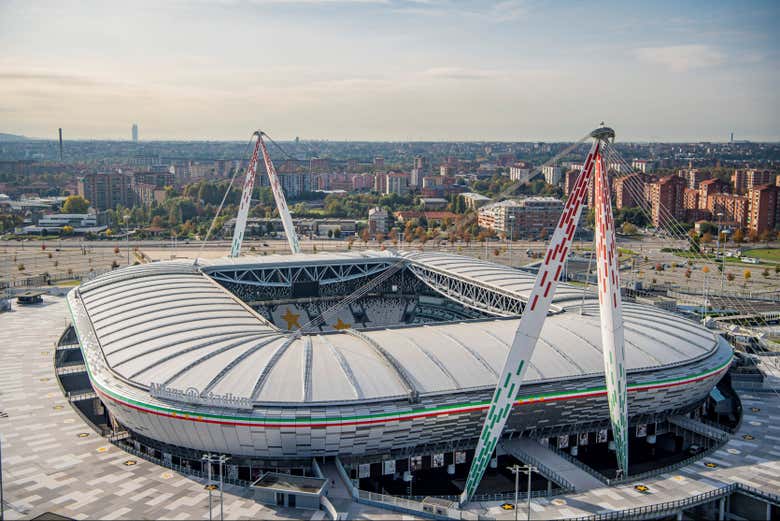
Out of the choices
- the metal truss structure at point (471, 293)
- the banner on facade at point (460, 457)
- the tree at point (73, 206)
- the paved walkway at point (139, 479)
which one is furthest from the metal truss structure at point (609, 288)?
the tree at point (73, 206)

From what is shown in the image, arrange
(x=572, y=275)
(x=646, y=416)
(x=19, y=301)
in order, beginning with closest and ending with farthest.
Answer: (x=646, y=416) < (x=19, y=301) < (x=572, y=275)

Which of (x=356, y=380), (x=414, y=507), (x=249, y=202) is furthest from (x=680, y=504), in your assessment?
(x=249, y=202)

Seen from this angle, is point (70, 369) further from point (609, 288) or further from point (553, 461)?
point (609, 288)

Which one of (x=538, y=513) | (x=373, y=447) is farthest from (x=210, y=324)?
(x=538, y=513)

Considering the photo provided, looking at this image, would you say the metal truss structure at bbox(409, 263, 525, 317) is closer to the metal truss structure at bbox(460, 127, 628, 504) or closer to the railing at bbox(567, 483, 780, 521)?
the metal truss structure at bbox(460, 127, 628, 504)

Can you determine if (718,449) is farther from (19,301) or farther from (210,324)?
(19,301)

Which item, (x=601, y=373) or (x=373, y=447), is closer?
(x=373, y=447)

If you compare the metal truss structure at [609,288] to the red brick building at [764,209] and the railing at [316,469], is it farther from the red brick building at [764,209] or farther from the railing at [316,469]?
the red brick building at [764,209]
